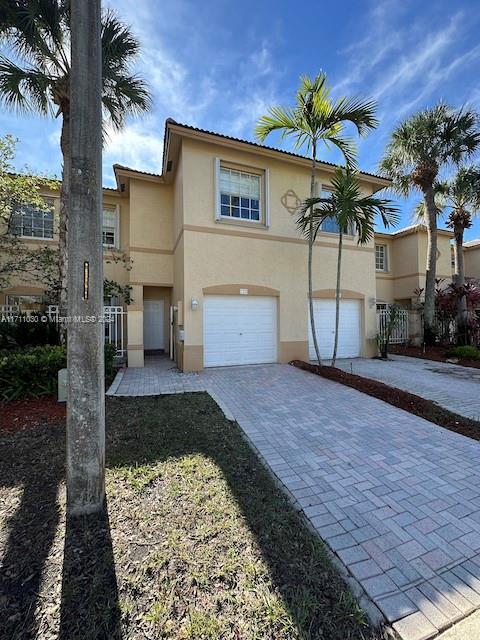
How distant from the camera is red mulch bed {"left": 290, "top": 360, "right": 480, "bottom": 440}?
5083mm

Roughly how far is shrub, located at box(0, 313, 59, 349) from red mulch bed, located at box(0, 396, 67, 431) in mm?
2597

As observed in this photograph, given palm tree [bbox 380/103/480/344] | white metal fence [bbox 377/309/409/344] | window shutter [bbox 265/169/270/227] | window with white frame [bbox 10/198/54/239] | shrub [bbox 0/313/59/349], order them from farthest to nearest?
1. white metal fence [bbox 377/309/409/344]
2. palm tree [bbox 380/103/480/344]
3. window with white frame [bbox 10/198/54/239]
4. window shutter [bbox 265/169/270/227]
5. shrub [bbox 0/313/59/349]

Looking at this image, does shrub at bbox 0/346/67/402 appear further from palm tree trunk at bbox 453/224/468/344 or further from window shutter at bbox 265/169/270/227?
palm tree trunk at bbox 453/224/468/344

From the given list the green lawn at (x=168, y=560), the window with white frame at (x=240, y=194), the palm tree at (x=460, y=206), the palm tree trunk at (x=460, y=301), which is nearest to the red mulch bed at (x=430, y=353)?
the palm tree trunk at (x=460, y=301)

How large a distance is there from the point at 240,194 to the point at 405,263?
14.0 meters

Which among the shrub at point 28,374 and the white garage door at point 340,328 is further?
the white garage door at point 340,328

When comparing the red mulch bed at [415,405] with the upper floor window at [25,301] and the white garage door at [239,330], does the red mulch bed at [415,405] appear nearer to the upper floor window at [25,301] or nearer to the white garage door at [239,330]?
the white garage door at [239,330]

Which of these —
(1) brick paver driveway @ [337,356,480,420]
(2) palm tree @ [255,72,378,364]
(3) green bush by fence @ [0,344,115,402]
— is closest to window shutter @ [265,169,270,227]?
(2) palm tree @ [255,72,378,364]

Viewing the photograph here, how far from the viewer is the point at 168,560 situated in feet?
7.52

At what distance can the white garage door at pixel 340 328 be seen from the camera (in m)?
11.3

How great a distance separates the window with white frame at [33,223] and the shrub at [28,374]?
7.89 metres

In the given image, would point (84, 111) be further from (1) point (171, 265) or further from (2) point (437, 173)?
(2) point (437, 173)

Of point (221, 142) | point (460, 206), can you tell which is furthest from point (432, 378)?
point (460, 206)

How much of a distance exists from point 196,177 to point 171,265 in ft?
12.9
